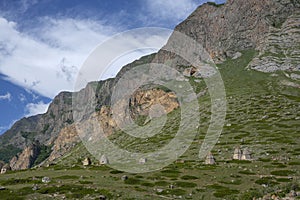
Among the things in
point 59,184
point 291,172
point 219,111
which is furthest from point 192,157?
point 219,111

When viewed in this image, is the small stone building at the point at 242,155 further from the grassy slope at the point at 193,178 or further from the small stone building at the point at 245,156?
the grassy slope at the point at 193,178

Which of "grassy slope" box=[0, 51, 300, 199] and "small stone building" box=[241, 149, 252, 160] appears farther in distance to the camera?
"small stone building" box=[241, 149, 252, 160]

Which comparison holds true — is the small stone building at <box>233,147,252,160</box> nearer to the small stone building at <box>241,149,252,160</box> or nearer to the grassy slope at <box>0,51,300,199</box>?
the small stone building at <box>241,149,252,160</box>

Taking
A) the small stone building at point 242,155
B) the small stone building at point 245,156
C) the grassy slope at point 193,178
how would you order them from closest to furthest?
the grassy slope at point 193,178 → the small stone building at point 245,156 → the small stone building at point 242,155

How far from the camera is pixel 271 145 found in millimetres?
85125

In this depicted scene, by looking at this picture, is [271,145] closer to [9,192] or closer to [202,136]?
[202,136]

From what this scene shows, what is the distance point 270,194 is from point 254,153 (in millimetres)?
49157

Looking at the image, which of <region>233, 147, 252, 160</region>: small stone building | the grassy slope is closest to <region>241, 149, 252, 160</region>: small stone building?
<region>233, 147, 252, 160</region>: small stone building

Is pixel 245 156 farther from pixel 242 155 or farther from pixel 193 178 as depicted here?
pixel 193 178

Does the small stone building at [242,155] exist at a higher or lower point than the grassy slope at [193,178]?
higher

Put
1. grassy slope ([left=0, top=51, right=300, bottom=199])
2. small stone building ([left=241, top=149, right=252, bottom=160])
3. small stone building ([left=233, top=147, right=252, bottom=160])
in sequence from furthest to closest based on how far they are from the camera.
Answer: small stone building ([left=233, top=147, right=252, bottom=160]) < small stone building ([left=241, top=149, right=252, bottom=160]) < grassy slope ([left=0, top=51, right=300, bottom=199])

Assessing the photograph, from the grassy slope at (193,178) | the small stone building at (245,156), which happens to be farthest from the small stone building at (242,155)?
the grassy slope at (193,178)

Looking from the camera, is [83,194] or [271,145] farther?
[271,145]

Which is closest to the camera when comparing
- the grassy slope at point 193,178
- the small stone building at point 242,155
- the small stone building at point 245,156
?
the grassy slope at point 193,178
